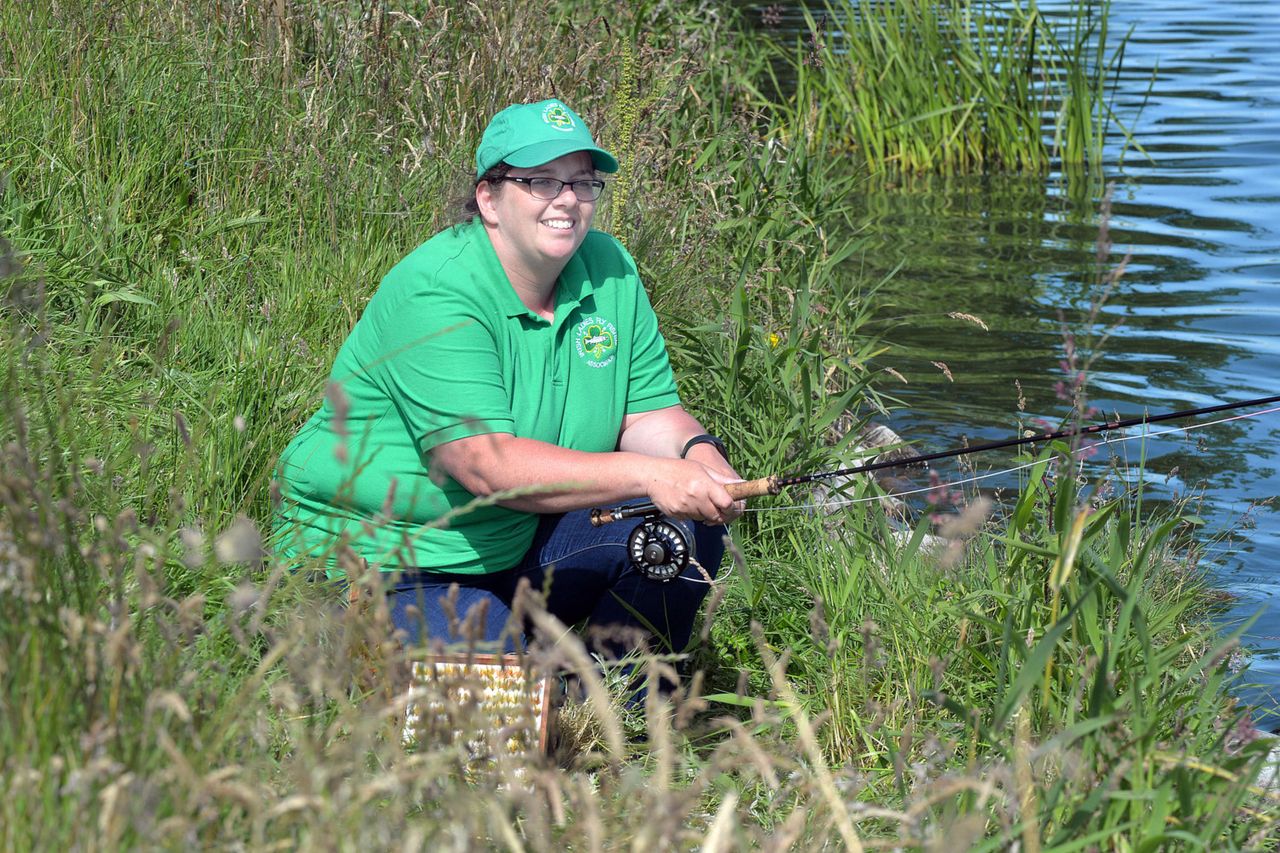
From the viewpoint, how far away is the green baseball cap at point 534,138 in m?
3.25

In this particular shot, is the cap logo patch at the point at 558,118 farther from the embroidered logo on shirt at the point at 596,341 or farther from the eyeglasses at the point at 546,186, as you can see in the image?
the embroidered logo on shirt at the point at 596,341

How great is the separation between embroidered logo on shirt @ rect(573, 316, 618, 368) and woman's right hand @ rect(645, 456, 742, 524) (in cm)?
45

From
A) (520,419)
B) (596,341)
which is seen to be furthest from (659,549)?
(596,341)

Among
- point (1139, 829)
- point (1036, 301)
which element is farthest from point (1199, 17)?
point (1139, 829)

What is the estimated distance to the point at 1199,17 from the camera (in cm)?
1575

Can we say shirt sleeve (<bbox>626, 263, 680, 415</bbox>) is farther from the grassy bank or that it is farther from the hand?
the grassy bank

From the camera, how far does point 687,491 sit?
3088 millimetres

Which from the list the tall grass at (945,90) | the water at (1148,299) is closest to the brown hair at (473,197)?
the water at (1148,299)

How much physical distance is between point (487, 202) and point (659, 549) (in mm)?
884

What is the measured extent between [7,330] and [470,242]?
1.07 m

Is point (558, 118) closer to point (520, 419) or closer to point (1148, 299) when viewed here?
point (520, 419)

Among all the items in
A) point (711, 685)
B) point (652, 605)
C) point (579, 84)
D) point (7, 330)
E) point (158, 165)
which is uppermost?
point (579, 84)

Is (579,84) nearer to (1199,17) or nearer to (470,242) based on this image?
(470,242)

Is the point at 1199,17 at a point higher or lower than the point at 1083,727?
higher
